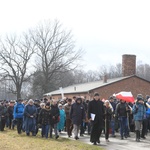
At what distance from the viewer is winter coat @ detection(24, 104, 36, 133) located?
16.9 metres

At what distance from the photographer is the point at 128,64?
133 ft

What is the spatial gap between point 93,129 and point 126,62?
92.8 feet

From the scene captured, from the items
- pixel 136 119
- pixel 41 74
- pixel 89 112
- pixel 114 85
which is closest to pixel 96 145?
pixel 89 112

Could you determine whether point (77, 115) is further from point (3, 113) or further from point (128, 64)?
point (128, 64)

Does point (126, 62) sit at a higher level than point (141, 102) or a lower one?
higher

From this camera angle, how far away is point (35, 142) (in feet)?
45.9

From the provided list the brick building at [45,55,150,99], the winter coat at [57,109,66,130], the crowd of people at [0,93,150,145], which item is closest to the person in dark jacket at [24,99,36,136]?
the crowd of people at [0,93,150,145]

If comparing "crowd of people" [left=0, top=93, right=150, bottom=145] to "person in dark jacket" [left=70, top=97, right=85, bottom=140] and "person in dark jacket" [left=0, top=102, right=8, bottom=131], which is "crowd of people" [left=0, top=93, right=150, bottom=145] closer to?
"person in dark jacket" [left=70, top=97, right=85, bottom=140]

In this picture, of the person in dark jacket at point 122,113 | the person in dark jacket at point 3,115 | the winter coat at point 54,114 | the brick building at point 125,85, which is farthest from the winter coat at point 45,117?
the brick building at point 125,85

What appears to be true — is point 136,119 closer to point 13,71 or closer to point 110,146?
point 110,146

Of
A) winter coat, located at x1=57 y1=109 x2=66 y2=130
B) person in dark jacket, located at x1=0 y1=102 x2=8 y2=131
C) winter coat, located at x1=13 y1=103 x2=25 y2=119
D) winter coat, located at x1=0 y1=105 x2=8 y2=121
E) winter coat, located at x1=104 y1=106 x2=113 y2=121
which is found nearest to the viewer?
winter coat, located at x1=104 y1=106 x2=113 y2=121

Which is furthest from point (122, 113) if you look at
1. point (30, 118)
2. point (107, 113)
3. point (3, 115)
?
point (3, 115)

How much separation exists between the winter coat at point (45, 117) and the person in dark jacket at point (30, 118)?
3.48ft

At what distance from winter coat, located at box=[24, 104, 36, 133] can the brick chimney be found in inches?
980
